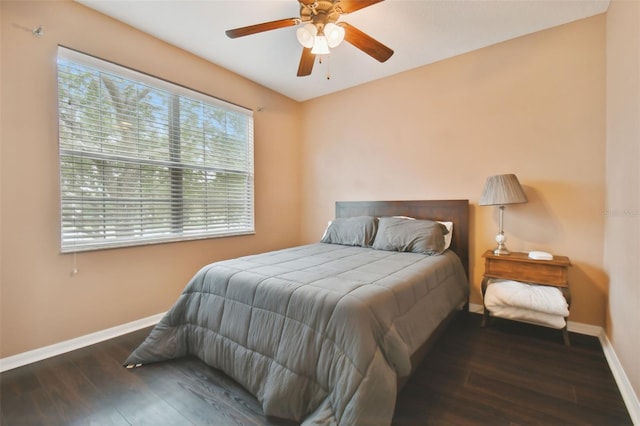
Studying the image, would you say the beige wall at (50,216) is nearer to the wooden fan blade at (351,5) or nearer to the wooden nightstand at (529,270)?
the wooden fan blade at (351,5)

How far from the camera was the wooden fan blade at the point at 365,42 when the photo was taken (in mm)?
1979

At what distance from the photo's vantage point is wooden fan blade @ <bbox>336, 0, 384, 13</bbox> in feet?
5.85

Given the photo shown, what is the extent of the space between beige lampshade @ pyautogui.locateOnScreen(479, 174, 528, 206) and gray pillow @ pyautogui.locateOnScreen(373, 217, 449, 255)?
51 cm

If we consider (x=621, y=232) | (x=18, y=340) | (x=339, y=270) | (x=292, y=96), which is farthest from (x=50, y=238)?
(x=621, y=232)

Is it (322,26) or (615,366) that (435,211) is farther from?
(322,26)

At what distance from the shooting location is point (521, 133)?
2.66m

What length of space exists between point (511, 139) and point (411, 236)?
134 cm

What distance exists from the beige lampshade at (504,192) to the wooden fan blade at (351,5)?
70.4 inches

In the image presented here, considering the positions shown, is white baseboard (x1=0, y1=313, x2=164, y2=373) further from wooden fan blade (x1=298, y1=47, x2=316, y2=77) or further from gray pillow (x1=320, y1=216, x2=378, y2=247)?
wooden fan blade (x1=298, y1=47, x2=316, y2=77)

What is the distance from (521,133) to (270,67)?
2.71 metres

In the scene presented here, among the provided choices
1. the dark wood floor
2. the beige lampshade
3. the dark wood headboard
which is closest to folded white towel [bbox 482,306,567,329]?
the dark wood floor

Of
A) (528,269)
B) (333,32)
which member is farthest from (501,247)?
(333,32)

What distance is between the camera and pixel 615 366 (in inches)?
73.2

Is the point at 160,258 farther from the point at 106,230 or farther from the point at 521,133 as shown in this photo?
the point at 521,133
